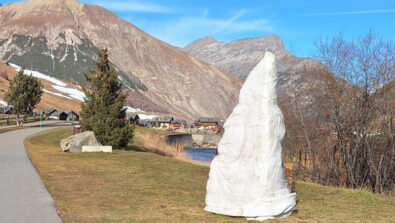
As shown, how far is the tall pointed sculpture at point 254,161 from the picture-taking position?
905 cm

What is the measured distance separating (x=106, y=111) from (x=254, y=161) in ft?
69.9

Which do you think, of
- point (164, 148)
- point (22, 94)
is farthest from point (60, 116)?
point (164, 148)

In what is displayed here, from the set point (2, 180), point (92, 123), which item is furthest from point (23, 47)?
point (2, 180)

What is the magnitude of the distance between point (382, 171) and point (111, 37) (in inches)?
7524

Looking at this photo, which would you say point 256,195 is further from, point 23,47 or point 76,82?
point 23,47

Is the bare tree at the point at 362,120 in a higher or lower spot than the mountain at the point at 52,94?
lower

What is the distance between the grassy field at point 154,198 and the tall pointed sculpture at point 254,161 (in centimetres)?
36

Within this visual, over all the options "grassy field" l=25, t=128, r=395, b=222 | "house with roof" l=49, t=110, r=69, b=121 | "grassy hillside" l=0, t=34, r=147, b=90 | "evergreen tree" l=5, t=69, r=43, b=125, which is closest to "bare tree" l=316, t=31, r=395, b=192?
"grassy field" l=25, t=128, r=395, b=222

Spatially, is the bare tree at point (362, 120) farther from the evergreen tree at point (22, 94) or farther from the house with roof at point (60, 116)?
the house with roof at point (60, 116)

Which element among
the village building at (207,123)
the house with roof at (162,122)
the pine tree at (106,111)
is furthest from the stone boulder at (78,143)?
the village building at (207,123)

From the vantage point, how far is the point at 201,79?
623ft

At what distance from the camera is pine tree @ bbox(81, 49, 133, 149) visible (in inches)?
1139

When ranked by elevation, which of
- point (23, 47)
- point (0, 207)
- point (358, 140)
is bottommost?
point (0, 207)

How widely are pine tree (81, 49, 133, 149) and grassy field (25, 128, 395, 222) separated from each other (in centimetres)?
1118
